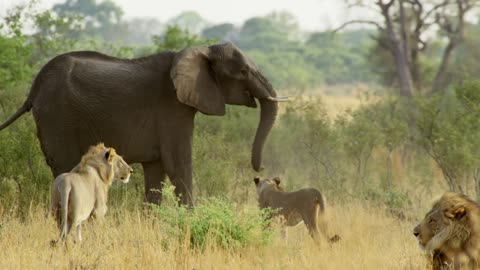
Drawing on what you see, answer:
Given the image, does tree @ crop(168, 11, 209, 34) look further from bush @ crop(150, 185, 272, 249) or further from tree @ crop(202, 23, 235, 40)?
bush @ crop(150, 185, 272, 249)

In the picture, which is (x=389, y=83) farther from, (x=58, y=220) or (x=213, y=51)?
(x=58, y=220)

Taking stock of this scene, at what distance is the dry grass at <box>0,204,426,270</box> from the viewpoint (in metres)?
6.71

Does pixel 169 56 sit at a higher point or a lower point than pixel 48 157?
higher

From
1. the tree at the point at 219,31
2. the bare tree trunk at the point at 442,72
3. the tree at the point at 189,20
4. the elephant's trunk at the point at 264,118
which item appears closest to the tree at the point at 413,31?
the bare tree trunk at the point at 442,72

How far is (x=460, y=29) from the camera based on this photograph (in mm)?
25688

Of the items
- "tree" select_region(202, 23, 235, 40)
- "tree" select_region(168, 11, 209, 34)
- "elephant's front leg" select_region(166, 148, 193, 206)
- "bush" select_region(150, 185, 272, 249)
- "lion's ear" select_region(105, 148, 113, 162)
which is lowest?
"bush" select_region(150, 185, 272, 249)

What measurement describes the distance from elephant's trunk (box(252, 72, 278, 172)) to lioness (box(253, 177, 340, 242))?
16.7 inches

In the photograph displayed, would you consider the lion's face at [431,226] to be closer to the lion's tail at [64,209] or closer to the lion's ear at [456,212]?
the lion's ear at [456,212]

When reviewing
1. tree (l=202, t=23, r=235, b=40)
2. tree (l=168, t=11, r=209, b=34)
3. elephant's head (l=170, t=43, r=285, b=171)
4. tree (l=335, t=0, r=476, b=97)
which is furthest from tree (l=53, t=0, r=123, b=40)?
elephant's head (l=170, t=43, r=285, b=171)

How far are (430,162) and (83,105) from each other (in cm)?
748

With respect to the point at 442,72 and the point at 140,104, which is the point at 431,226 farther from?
the point at 442,72

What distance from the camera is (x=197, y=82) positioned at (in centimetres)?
972

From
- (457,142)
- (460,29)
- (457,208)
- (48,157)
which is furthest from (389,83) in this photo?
(457,208)

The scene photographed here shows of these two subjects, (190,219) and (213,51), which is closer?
(190,219)
